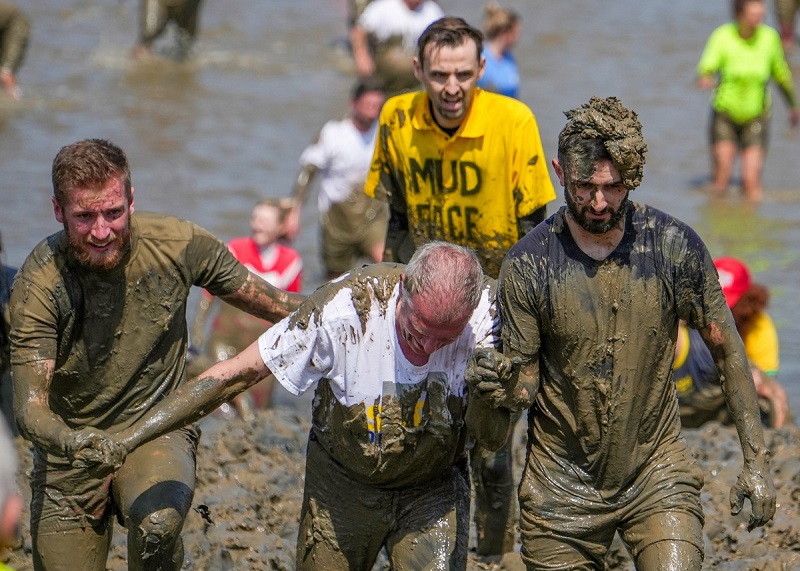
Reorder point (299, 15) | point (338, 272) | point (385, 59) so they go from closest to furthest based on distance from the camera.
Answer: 1. point (338, 272)
2. point (385, 59)
3. point (299, 15)

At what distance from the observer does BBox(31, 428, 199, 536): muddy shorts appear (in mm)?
5395

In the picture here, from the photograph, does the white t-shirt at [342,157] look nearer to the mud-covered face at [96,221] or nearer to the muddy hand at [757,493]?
the mud-covered face at [96,221]

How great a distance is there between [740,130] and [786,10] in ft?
20.2

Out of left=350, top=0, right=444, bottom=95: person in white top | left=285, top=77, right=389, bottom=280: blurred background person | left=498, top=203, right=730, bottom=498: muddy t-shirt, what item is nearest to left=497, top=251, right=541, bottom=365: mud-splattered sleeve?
left=498, top=203, right=730, bottom=498: muddy t-shirt

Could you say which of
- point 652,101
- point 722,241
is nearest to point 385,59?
point 722,241

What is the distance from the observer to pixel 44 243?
17.4 ft

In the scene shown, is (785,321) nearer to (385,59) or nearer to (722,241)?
Result: (722,241)

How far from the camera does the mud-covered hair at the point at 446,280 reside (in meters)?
4.60

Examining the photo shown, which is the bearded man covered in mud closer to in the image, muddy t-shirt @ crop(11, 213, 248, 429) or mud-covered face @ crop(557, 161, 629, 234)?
muddy t-shirt @ crop(11, 213, 248, 429)

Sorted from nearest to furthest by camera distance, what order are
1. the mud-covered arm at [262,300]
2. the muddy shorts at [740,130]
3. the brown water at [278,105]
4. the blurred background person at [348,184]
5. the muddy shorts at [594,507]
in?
the muddy shorts at [594,507] → the mud-covered arm at [262,300] → the blurred background person at [348,184] → the brown water at [278,105] → the muddy shorts at [740,130]

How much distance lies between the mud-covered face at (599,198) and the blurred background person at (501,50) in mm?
6644

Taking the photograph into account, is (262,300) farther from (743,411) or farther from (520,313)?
(743,411)

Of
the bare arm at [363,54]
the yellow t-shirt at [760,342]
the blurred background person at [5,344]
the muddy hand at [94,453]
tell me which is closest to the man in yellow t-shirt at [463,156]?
the blurred background person at [5,344]

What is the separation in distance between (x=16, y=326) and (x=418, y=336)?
1518mm
